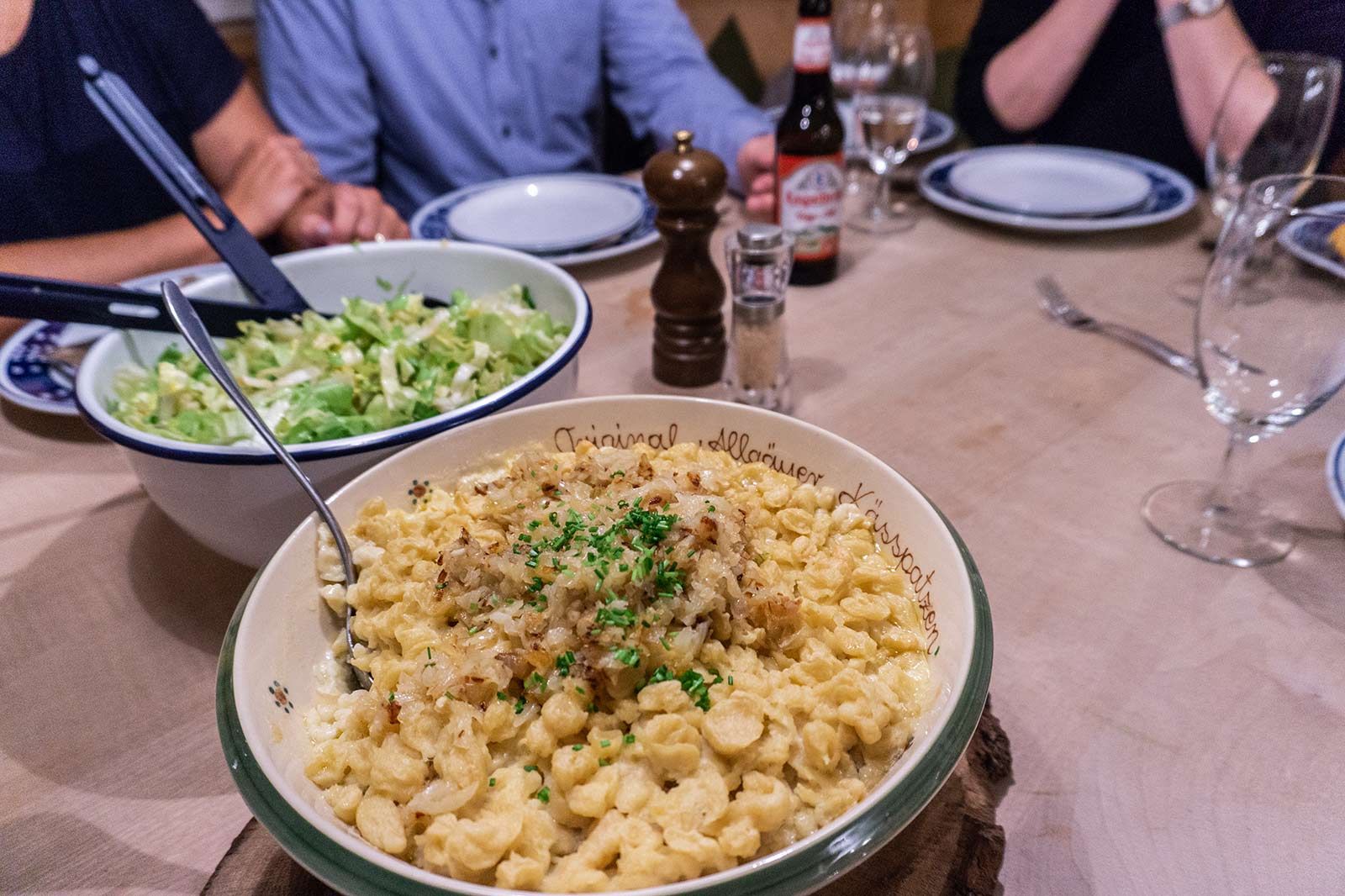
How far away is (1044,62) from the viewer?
3145 millimetres

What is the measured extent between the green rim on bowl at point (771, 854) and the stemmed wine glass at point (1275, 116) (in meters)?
1.63

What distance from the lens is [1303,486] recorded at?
1326 millimetres

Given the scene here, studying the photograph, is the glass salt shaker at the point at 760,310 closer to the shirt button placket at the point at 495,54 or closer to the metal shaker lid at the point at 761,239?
the metal shaker lid at the point at 761,239

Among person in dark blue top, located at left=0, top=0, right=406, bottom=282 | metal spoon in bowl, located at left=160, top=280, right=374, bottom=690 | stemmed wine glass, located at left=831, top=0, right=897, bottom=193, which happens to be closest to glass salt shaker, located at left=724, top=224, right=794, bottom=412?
metal spoon in bowl, located at left=160, top=280, right=374, bottom=690

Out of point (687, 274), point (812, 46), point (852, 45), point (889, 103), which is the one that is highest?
point (812, 46)

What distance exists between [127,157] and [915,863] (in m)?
2.76

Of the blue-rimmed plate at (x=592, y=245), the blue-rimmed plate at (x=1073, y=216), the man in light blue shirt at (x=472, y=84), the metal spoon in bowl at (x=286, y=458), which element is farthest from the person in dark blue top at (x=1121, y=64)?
the metal spoon in bowl at (x=286, y=458)

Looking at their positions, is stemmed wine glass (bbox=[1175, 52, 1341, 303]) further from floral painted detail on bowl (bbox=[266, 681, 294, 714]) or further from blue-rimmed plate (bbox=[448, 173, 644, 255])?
floral painted detail on bowl (bbox=[266, 681, 294, 714])

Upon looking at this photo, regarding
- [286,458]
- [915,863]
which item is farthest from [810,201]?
[915,863]

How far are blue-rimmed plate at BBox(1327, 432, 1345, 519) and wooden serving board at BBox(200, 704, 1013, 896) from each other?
2.30 ft

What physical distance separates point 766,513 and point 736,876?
476mm

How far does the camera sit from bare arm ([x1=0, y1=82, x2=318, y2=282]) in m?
2.12

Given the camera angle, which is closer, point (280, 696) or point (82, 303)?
point (280, 696)

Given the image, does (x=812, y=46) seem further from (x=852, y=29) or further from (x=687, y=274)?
(x=852, y=29)
